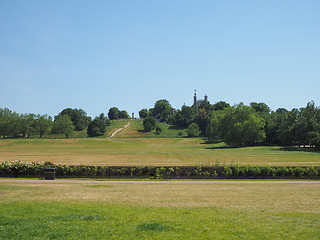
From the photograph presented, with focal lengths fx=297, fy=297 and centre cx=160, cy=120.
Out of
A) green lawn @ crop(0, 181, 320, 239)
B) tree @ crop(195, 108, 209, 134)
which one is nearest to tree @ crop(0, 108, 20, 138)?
tree @ crop(195, 108, 209, 134)

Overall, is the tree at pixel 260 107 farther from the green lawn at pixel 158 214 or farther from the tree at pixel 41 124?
the green lawn at pixel 158 214

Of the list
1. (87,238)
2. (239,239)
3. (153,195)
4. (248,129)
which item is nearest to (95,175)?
(153,195)

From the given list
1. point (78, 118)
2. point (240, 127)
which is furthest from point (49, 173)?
point (78, 118)

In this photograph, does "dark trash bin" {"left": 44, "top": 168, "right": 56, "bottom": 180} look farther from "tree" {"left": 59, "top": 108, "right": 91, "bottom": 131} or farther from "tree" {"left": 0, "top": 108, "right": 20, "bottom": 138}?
"tree" {"left": 59, "top": 108, "right": 91, "bottom": 131}

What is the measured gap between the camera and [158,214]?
917 centimetres

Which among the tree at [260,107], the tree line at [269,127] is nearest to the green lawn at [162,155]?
the tree line at [269,127]

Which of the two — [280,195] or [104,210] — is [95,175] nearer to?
[104,210]

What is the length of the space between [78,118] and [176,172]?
155 m

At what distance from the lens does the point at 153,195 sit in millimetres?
12680

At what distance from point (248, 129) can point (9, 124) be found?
8352 cm

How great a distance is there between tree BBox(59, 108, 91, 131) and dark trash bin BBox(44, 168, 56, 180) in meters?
143

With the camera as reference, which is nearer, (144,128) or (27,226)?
(27,226)

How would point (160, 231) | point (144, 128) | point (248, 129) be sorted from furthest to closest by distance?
point (144, 128) → point (248, 129) → point (160, 231)

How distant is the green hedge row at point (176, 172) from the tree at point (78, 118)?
142 meters
